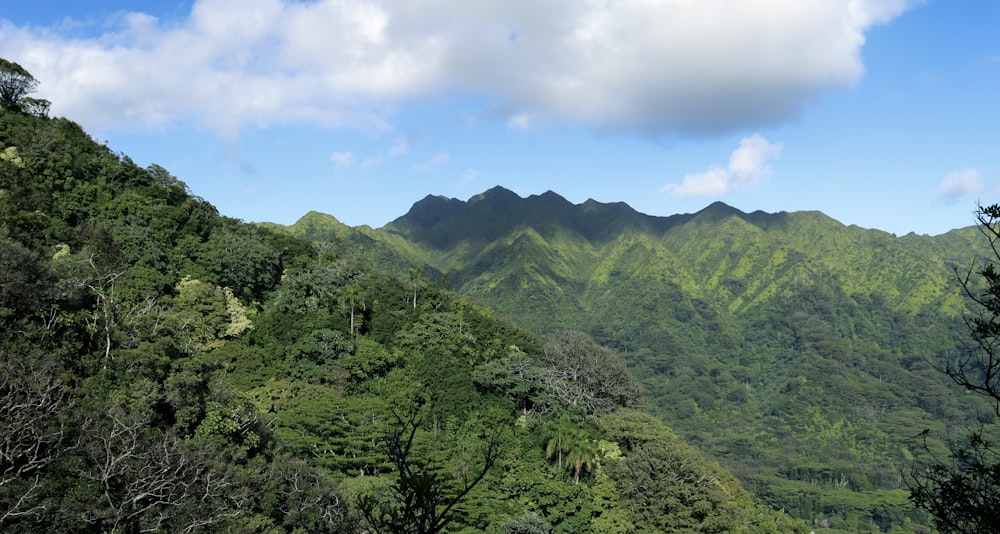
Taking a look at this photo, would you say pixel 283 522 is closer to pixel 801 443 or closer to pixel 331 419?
pixel 331 419

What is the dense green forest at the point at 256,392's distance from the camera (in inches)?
988

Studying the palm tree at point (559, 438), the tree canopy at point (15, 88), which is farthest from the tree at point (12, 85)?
the palm tree at point (559, 438)

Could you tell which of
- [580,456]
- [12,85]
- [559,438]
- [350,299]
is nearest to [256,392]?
[350,299]

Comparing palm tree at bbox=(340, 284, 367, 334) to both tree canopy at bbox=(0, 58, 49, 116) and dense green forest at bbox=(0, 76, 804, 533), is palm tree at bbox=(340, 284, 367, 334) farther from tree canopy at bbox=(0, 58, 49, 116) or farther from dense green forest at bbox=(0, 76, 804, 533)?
tree canopy at bbox=(0, 58, 49, 116)

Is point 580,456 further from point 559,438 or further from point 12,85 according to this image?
point 12,85

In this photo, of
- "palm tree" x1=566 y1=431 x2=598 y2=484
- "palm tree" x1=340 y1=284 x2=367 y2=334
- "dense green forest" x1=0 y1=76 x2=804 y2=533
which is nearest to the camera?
"dense green forest" x1=0 y1=76 x2=804 y2=533

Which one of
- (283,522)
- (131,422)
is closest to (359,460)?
(283,522)

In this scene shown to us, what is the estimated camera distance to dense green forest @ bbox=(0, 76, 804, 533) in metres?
25.1

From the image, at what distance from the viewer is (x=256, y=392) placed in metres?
42.5

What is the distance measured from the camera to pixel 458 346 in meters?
56.9

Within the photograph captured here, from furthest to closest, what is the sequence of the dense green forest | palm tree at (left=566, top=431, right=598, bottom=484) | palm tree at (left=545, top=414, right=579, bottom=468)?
palm tree at (left=545, top=414, right=579, bottom=468)
palm tree at (left=566, top=431, right=598, bottom=484)
the dense green forest

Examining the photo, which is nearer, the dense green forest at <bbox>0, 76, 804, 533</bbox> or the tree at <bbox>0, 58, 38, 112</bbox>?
the dense green forest at <bbox>0, 76, 804, 533</bbox>

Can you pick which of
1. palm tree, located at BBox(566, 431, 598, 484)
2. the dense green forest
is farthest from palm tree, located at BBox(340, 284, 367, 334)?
palm tree, located at BBox(566, 431, 598, 484)

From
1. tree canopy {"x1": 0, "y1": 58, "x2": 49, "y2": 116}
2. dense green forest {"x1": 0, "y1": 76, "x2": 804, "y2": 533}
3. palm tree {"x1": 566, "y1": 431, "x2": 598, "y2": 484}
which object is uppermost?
tree canopy {"x1": 0, "y1": 58, "x2": 49, "y2": 116}
